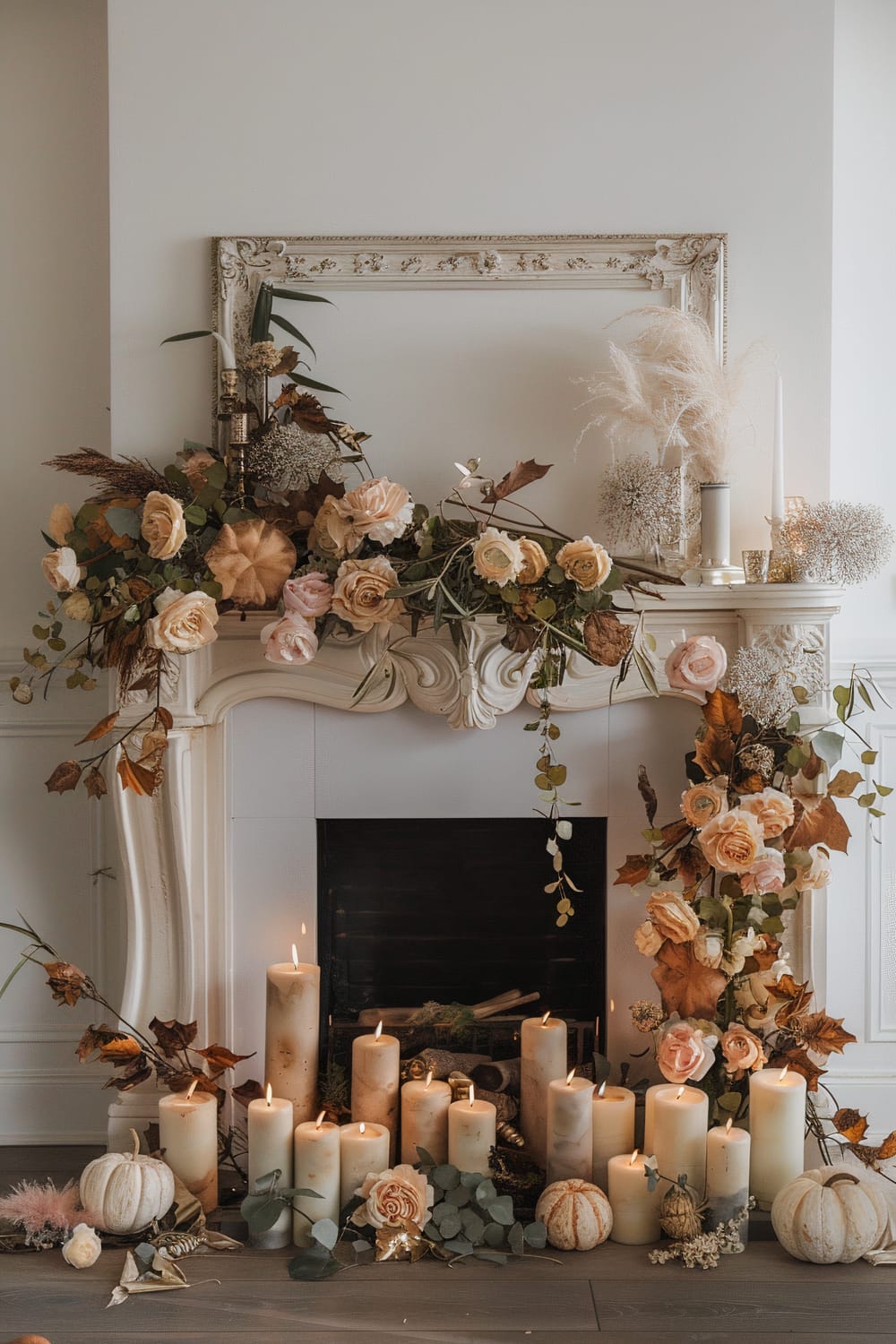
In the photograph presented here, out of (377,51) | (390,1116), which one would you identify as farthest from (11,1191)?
(377,51)

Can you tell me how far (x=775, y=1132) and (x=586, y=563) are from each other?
1165mm

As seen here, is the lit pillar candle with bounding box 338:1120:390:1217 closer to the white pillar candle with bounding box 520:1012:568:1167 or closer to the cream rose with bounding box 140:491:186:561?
the white pillar candle with bounding box 520:1012:568:1167

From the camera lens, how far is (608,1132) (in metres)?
2.13

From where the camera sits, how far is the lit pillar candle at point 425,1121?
213 centimetres

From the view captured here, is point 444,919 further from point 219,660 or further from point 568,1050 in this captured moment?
point 219,660

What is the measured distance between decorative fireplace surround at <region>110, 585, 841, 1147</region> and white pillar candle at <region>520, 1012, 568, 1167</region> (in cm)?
Result: 40

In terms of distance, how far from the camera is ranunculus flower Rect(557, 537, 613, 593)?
1.99 metres

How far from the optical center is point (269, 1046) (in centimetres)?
221

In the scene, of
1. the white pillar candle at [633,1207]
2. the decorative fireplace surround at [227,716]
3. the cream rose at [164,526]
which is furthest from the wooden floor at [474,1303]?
the cream rose at [164,526]

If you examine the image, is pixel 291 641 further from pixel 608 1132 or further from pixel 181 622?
pixel 608 1132

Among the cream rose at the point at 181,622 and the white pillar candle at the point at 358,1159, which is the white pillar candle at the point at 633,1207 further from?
the cream rose at the point at 181,622

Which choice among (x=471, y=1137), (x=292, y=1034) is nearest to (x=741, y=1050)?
(x=471, y=1137)

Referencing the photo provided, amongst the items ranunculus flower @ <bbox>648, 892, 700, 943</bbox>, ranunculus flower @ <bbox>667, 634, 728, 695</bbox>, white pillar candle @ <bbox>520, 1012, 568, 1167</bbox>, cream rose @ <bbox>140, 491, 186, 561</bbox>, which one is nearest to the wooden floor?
white pillar candle @ <bbox>520, 1012, 568, 1167</bbox>

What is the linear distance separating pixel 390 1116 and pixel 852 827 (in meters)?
1.30
